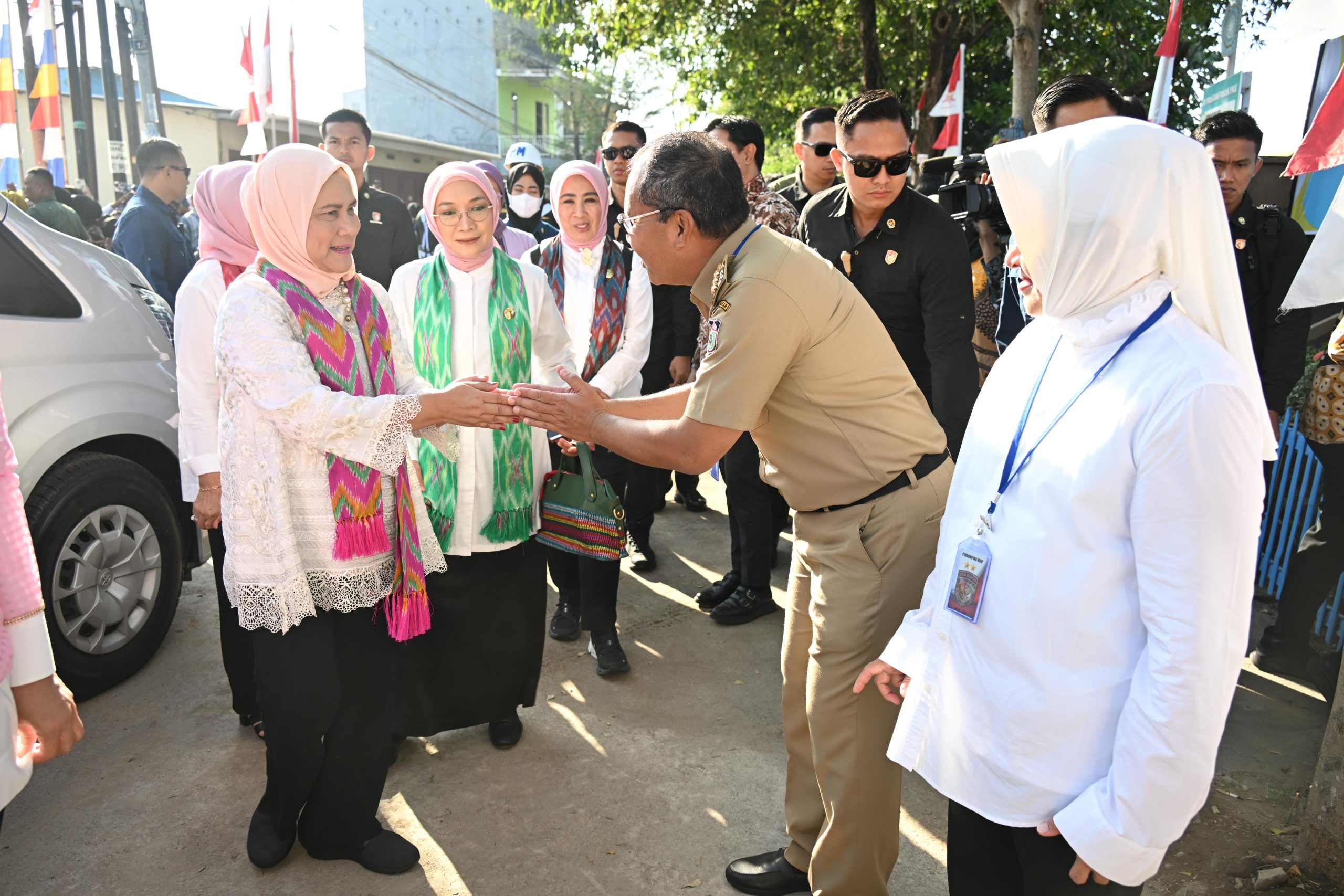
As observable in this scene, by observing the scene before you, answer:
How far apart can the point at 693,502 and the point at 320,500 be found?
3.90 m

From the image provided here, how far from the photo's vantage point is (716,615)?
176 inches

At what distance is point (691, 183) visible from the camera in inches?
87.4

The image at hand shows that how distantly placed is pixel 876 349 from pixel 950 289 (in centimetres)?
146

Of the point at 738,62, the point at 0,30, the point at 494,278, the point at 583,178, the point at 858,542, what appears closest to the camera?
the point at 858,542

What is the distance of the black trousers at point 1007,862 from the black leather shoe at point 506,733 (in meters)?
1.93

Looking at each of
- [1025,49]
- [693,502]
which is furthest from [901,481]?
[1025,49]

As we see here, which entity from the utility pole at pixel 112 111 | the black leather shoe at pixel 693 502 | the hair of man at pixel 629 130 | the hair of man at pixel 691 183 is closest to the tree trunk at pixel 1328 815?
the hair of man at pixel 691 183

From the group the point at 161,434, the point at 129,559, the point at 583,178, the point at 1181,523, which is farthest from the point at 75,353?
the point at 1181,523

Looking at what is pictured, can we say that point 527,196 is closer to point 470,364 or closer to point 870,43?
point 470,364

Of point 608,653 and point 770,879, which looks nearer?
point 770,879

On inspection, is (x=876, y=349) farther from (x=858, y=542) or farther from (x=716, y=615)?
(x=716, y=615)

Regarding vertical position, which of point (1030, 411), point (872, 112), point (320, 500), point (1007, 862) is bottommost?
point (1007, 862)

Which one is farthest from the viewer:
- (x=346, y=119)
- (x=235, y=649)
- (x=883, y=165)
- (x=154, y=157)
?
(x=154, y=157)

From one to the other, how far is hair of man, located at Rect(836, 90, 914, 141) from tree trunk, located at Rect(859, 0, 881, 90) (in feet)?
39.6
